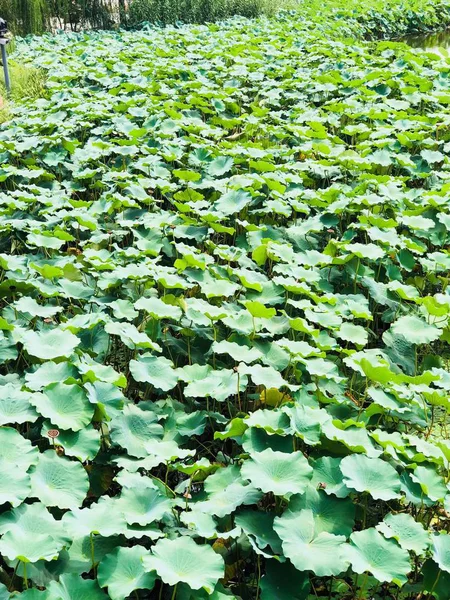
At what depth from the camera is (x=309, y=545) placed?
1.55m

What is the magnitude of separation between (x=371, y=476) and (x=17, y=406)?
100 centimetres

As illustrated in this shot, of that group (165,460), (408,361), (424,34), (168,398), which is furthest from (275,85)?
(424,34)

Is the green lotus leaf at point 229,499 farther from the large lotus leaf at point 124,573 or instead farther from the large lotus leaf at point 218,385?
the large lotus leaf at point 218,385

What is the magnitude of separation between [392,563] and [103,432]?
0.94 meters

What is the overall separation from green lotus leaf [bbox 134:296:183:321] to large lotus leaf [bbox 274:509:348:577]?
97cm

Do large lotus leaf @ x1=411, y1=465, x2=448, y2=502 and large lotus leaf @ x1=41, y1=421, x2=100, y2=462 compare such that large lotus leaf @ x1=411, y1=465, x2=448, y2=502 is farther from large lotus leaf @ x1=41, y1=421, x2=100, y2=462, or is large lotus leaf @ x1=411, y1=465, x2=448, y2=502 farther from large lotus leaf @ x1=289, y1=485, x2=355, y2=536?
large lotus leaf @ x1=41, y1=421, x2=100, y2=462

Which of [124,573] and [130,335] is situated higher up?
[130,335]

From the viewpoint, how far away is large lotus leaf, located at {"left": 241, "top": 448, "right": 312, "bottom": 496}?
1637 mm

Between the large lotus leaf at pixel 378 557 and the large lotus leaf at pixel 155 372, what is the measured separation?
2.59ft


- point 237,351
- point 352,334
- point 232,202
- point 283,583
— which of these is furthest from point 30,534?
point 232,202

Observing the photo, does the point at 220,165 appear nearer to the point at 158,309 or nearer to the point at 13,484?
the point at 158,309

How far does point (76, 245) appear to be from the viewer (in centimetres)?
337

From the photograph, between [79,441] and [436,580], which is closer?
[436,580]

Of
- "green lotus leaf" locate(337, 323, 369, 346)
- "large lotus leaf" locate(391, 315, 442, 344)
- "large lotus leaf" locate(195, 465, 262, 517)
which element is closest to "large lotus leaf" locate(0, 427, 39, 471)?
"large lotus leaf" locate(195, 465, 262, 517)
